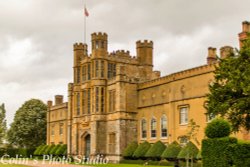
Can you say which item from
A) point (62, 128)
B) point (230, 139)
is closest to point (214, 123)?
point (230, 139)

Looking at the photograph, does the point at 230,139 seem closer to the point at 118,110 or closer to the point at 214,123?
the point at 214,123

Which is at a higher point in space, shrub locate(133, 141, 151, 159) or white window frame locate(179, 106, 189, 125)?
white window frame locate(179, 106, 189, 125)

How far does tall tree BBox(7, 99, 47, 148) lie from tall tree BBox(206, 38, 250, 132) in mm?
54323

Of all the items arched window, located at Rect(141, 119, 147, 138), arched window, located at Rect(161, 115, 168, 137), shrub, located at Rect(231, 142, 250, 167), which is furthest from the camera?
arched window, located at Rect(141, 119, 147, 138)

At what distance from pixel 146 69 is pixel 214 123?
2932cm

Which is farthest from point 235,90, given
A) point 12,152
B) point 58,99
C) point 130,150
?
point 12,152

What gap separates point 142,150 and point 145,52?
1434 cm

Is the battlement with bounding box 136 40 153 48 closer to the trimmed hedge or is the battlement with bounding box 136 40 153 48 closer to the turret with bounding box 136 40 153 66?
the turret with bounding box 136 40 153 66

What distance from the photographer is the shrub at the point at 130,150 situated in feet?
156

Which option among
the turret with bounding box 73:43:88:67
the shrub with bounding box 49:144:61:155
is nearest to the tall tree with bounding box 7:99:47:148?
the shrub with bounding box 49:144:61:155

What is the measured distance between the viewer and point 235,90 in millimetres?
27031

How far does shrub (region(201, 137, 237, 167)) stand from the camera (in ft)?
83.0

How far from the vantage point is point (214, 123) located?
26.2 metres

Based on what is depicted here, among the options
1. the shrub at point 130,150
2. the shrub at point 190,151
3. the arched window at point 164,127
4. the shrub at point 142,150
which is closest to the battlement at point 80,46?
the shrub at point 130,150
